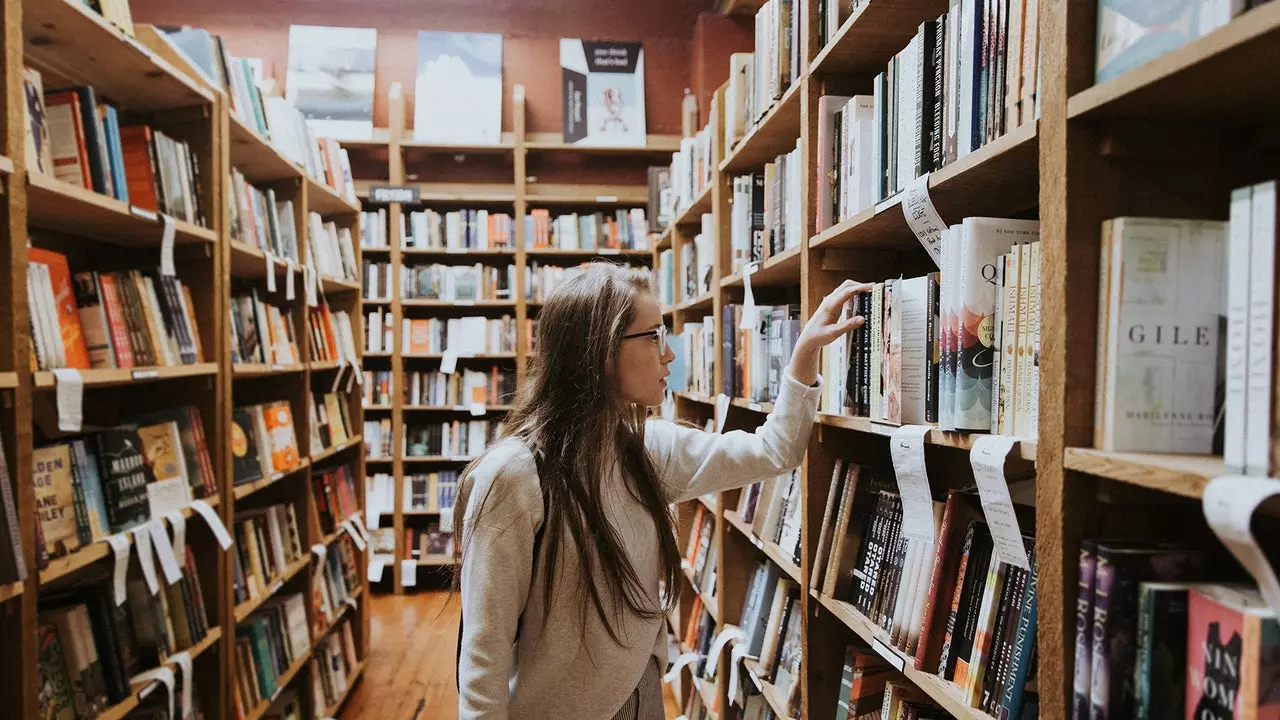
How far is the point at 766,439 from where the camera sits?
1478mm

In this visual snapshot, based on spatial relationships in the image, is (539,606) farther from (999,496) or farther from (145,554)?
(145,554)

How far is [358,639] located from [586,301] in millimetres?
2847

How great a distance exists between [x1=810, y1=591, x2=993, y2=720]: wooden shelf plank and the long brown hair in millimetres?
323

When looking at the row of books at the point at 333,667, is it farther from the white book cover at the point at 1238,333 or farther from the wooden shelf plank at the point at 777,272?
the white book cover at the point at 1238,333

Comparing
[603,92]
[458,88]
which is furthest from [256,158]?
[603,92]

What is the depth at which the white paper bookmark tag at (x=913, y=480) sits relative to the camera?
108 centimetres

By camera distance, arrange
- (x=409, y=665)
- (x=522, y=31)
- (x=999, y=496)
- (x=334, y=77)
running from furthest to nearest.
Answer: (x=522, y=31)
(x=334, y=77)
(x=409, y=665)
(x=999, y=496)

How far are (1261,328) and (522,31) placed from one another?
5.46 meters

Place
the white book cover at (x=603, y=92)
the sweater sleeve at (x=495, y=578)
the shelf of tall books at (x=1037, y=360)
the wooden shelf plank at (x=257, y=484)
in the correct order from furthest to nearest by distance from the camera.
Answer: the white book cover at (x=603, y=92) < the wooden shelf plank at (x=257, y=484) < the sweater sleeve at (x=495, y=578) < the shelf of tall books at (x=1037, y=360)

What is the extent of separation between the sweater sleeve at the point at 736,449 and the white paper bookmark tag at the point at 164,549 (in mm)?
1167

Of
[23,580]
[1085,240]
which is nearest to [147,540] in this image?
[23,580]

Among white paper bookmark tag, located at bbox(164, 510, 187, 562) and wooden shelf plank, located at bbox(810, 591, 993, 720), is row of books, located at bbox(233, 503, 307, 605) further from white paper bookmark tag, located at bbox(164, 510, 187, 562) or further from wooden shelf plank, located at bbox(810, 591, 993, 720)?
wooden shelf plank, located at bbox(810, 591, 993, 720)

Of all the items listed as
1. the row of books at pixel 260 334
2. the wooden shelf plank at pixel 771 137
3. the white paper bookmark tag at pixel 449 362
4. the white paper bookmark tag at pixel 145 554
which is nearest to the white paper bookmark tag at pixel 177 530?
the white paper bookmark tag at pixel 145 554

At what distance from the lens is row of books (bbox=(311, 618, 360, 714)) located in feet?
9.45
